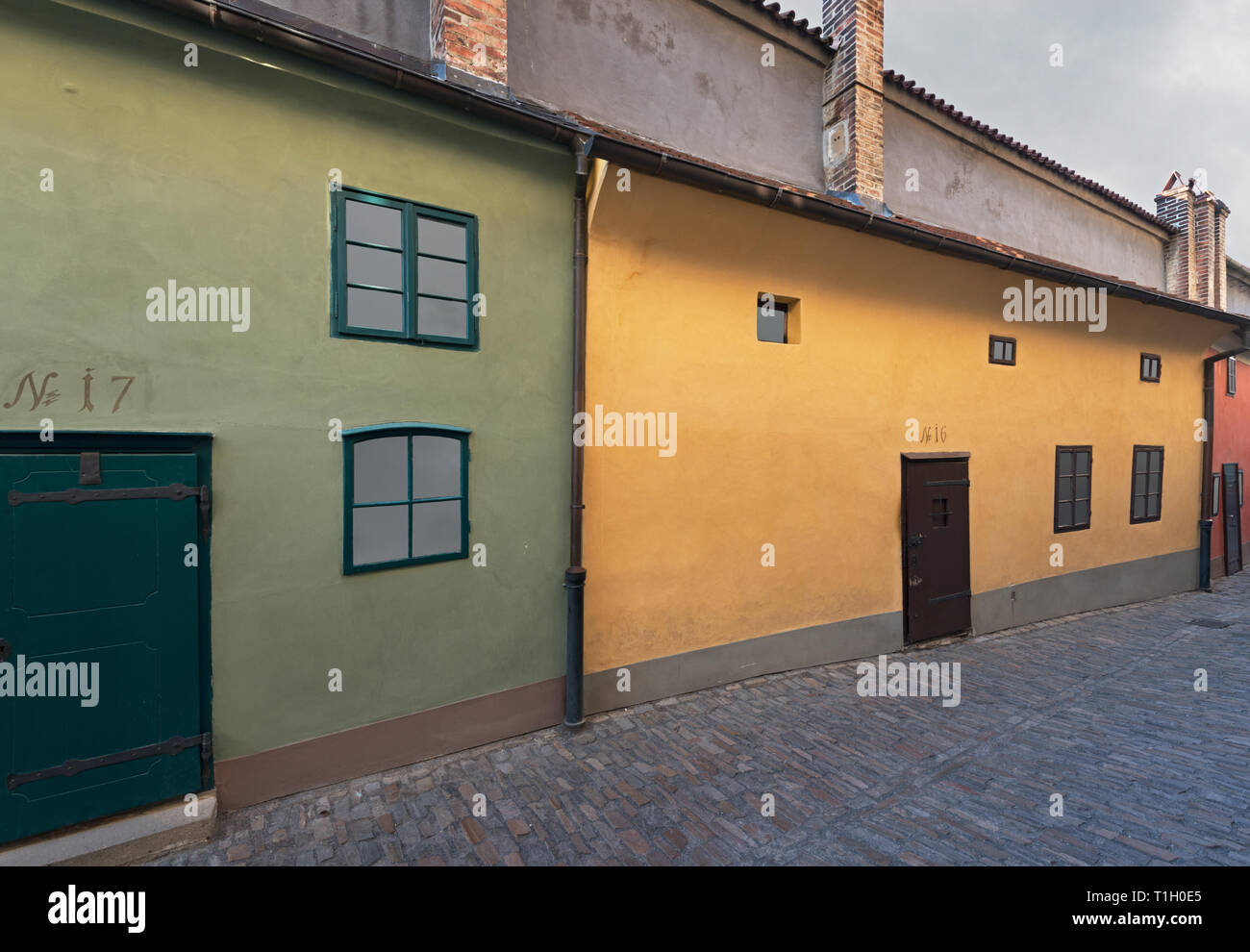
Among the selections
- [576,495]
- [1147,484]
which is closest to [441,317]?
[576,495]

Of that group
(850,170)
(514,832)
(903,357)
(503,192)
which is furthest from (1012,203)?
(514,832)

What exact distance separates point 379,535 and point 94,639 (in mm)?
1699

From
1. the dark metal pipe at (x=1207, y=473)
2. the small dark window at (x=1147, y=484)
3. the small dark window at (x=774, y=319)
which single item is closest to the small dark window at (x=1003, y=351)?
the small dark window at (x=774, y=319)

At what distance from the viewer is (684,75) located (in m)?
7.02

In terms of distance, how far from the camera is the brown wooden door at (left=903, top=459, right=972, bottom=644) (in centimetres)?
758

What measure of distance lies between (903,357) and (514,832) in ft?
23.0

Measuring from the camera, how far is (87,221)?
3.40 meters

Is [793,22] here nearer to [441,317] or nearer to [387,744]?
[441,317]

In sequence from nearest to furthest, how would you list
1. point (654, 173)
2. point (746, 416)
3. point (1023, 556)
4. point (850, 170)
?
1. point (654, 173)
2. point (746, 416)
3. point (850, 170)
4. point (1023, 556)

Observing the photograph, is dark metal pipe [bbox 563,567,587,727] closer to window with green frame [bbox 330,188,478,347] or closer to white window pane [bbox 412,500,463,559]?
white window pane [bbox 412,500,463,559]

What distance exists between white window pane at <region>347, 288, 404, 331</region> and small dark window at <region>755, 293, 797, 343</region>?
3.80 meters

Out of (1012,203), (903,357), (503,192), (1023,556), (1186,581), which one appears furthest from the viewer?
(1186,581)

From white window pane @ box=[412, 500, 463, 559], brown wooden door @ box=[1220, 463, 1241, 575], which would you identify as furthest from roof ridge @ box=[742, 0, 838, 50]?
brown wooden door @ box=[1220, 463, 1241, 575]

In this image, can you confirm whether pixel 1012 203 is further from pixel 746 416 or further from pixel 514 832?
pixel 514 832
